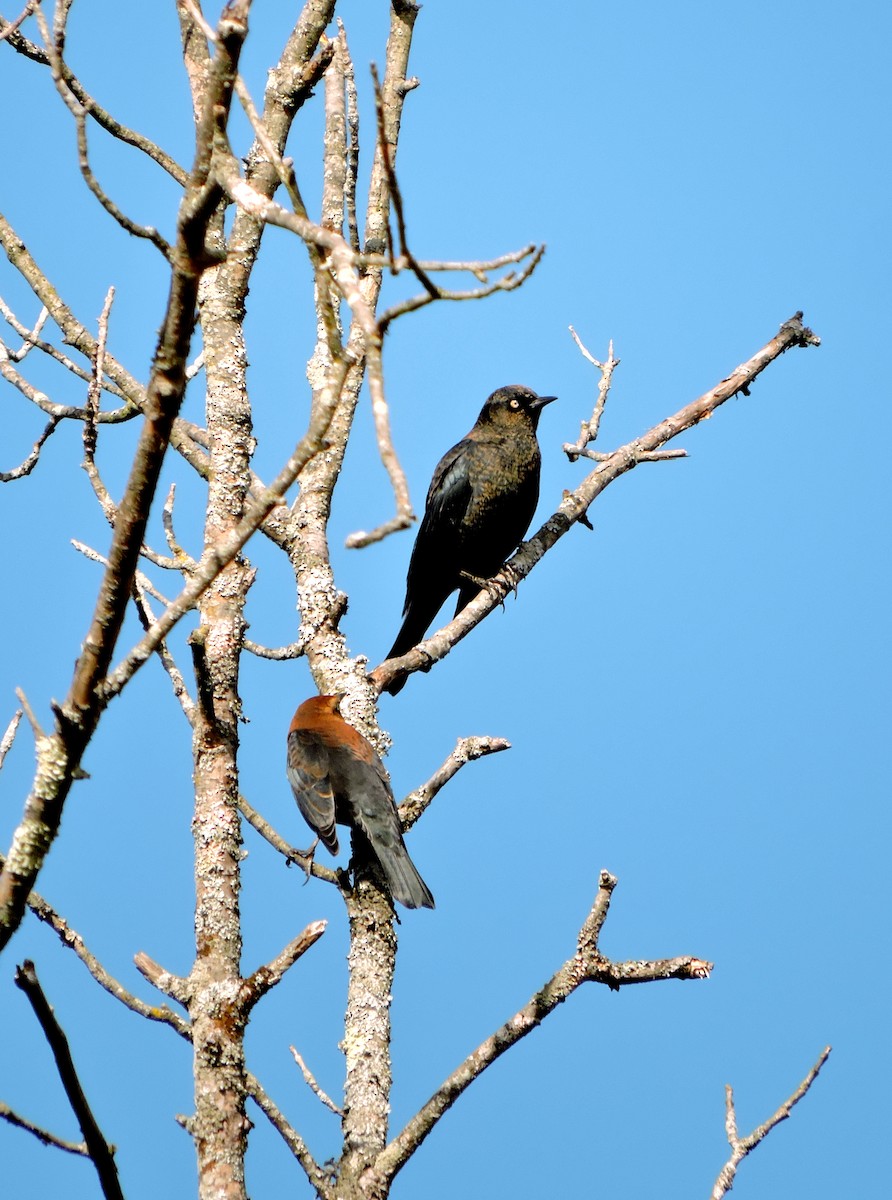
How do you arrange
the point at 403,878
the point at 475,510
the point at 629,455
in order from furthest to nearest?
the point at 475,510, the point at 629,455, the point at 403,878

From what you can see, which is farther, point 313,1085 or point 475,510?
point 475,510

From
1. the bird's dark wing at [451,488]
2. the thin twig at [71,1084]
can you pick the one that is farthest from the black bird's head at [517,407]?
the thin twig at [71,1084]

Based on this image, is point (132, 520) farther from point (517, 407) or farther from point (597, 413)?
point (517, 407)

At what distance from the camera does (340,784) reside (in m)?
5.08

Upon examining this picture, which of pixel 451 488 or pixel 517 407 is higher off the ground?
pixel 517 407

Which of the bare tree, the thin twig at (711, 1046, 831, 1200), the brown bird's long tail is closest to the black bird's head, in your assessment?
the bare tree

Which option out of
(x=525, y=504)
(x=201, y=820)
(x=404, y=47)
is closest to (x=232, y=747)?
(x=201, y=820)

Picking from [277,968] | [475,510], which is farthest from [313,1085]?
[475,510]

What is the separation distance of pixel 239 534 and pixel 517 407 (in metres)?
6.43

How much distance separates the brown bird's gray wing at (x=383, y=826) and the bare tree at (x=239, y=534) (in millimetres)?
74

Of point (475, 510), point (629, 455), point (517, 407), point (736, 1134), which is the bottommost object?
point (736, 1134)

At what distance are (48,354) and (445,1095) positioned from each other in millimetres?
3105

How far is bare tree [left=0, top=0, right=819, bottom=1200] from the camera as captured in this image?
6.23 ft

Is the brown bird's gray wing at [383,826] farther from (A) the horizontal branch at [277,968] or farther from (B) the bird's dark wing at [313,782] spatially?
(A) the horizontal branch at [277,968]
